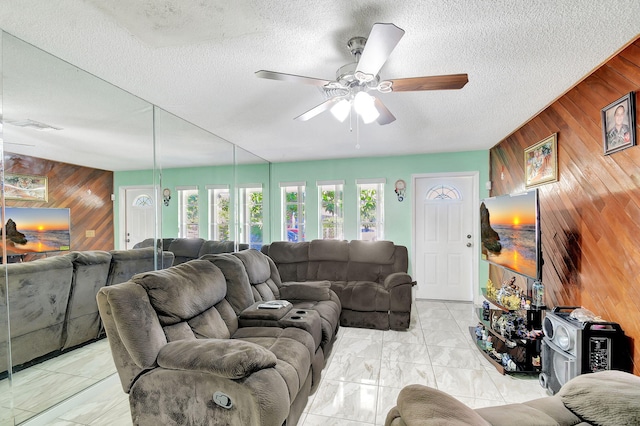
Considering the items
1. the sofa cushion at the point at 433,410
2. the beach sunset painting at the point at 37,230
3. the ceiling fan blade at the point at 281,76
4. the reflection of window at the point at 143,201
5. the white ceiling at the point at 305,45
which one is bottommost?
the sofa cushion at the point at 433,410

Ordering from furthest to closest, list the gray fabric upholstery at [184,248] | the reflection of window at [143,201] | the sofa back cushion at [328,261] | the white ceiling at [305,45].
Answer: the sofa back cushion at [328,261]
the gray fabric upholstery at [184,248]
the reflection of window at [143,201]
the white ceiling at [305,45]

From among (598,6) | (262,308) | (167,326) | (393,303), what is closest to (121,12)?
(167,326)

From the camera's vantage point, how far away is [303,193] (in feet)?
17.2

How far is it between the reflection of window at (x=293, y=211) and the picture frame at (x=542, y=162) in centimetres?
339

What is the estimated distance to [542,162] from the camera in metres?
2.91

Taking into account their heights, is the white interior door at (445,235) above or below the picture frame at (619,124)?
below

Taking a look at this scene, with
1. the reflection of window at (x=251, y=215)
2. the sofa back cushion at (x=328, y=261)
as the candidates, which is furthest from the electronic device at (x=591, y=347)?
the reflection of window at (x=251, y=215)

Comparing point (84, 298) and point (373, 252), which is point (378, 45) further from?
point (373, 252)

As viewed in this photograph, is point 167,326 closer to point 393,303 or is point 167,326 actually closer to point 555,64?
point 393,303

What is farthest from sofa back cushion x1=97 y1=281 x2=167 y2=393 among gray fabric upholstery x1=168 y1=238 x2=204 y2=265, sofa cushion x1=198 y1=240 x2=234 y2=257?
sofa cushion x1=198 y1=240 x2=234 y2=257

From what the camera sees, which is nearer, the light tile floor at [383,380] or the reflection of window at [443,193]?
the light tile floor at [383,380]

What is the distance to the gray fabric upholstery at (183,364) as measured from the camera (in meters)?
1.40

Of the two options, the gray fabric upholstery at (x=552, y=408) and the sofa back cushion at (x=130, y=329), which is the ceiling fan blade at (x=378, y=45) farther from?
the sofa back cushion at (x=130, y=329)

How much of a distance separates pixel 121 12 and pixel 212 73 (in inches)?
27.2
